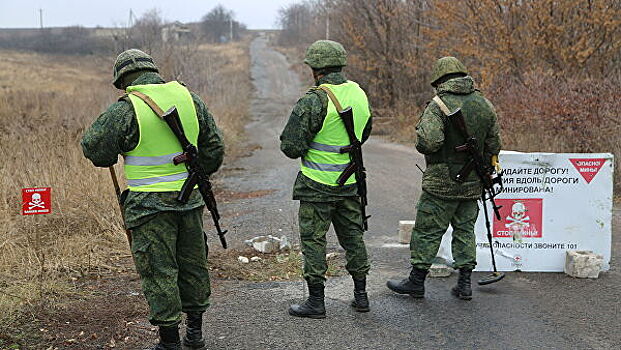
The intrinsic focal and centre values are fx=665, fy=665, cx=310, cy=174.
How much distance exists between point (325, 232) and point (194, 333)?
1285 mm

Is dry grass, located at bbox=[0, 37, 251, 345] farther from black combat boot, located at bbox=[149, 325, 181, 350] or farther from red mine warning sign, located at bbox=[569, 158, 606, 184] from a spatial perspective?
red mine warning sign, located at bbox=[569, 158, 606, 184]

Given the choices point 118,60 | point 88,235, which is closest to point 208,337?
point 118,60

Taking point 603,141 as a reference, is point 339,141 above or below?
above

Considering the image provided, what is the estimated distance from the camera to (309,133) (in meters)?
4.96

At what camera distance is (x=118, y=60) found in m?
4.25

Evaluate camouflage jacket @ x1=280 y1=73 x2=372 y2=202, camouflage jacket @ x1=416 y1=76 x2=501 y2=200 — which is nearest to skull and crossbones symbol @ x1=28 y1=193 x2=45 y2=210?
camouflage jacket @ x1=280 y1=73 x2=372 y2=202

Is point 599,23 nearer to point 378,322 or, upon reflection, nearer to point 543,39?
point 543,39

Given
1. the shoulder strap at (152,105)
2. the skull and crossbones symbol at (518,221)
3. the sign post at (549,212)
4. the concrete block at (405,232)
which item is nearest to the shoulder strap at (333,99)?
the shoulder strap at (152,105)

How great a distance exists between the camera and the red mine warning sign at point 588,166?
20.2ft

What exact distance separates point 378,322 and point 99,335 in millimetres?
2044

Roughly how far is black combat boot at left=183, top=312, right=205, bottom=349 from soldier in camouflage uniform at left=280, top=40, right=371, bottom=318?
92cm

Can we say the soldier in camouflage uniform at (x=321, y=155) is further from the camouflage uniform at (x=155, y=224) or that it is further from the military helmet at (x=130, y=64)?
the military helmet at (x=130, y=64)

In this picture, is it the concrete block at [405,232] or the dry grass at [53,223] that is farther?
the concrete block at [405,232]

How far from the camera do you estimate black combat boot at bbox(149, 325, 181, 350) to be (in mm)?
4184
